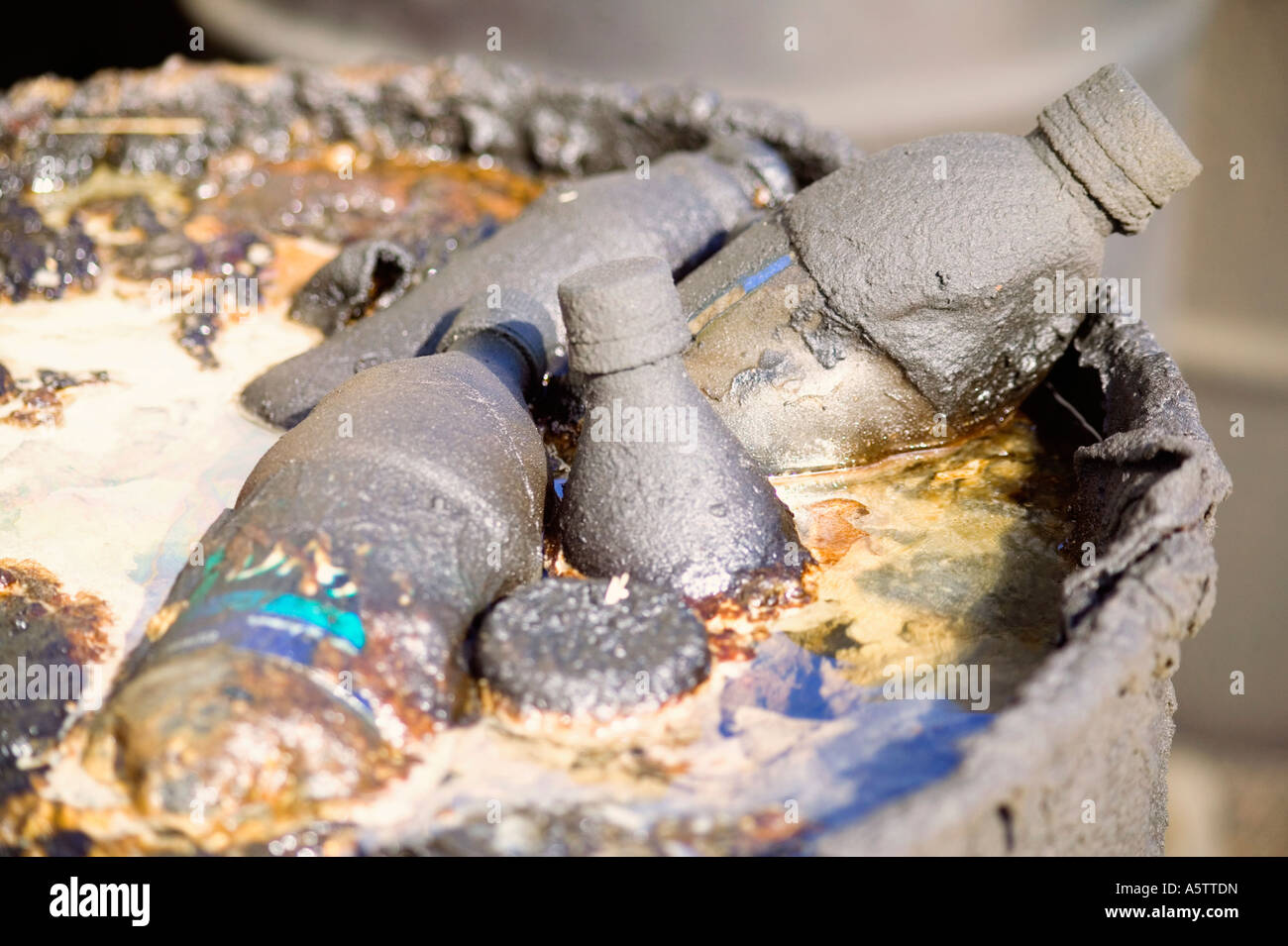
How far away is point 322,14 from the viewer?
7180mm

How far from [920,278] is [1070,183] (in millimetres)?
529

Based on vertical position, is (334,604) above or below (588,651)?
above

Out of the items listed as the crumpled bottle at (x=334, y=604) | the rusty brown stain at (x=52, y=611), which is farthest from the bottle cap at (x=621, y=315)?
the rusty brown stain at (x=52, y=611)

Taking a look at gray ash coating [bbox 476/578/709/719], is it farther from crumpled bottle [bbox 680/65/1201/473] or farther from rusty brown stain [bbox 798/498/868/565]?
crumpled bottle [bbox 680/65/1201/473]

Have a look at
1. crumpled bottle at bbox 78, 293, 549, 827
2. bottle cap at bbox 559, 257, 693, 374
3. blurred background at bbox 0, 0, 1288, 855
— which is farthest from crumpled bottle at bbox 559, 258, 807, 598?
blurred background at bbox 0, 0, 1288, 855

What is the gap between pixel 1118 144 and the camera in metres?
3.37

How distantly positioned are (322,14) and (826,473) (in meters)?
5.15

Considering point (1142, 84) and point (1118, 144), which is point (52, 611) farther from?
point (1142, 84)

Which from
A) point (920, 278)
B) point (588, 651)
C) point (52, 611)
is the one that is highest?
point (920, 278)

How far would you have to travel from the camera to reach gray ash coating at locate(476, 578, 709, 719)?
2.66m

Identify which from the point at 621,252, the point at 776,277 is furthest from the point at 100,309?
the point at 776,277

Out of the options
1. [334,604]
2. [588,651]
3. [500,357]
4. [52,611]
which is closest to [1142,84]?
[500,357]
